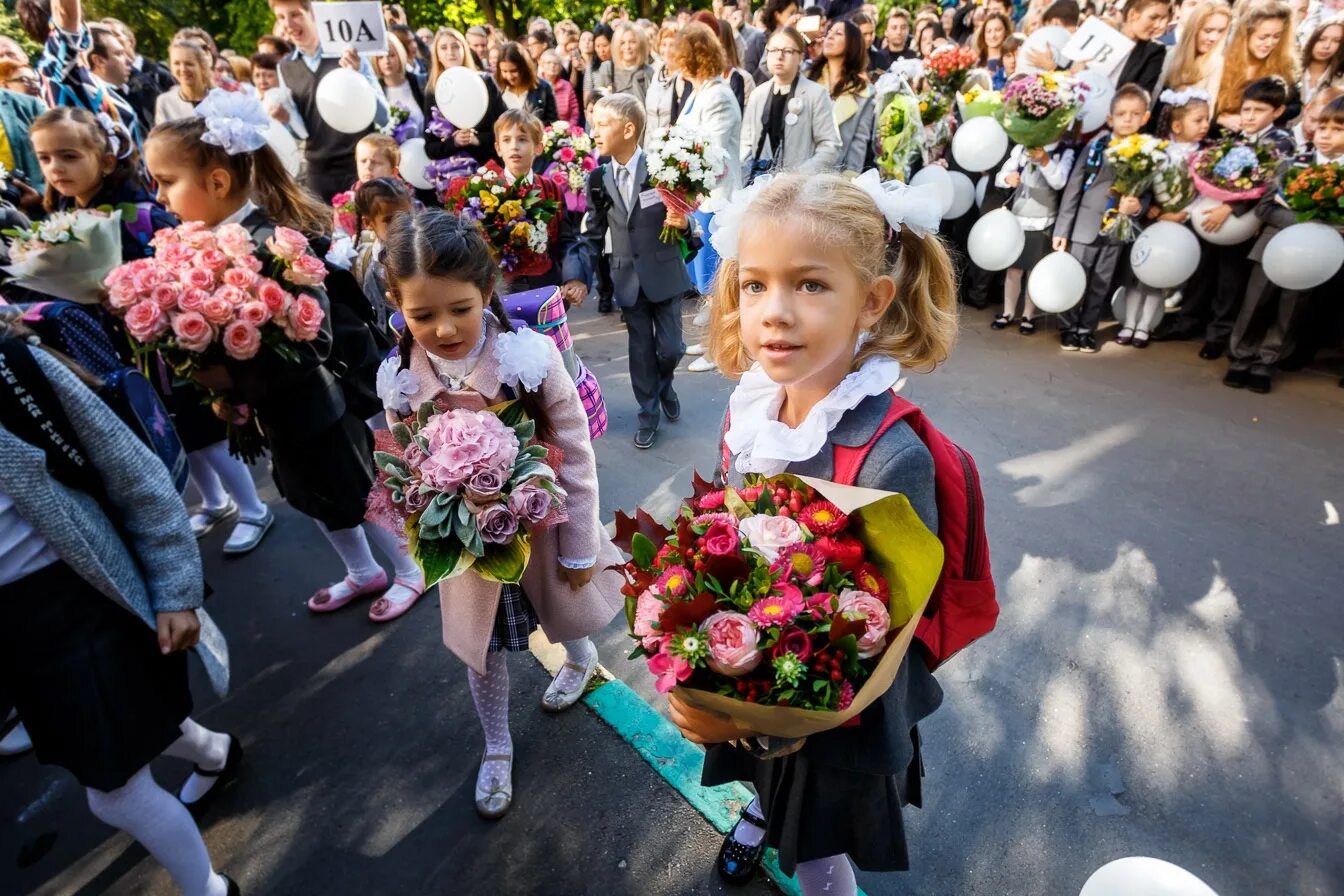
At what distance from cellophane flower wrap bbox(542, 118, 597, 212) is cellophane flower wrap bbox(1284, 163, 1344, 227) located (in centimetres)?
443

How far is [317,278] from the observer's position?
2.40 meters

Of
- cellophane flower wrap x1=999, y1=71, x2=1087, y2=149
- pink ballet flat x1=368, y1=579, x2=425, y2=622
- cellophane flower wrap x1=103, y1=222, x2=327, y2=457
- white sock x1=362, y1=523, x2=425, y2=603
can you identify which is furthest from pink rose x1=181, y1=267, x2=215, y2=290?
cellophane flower wrap x1=999, y1=71, x2=1087, y2=149

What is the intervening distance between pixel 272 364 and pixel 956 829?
108 inches

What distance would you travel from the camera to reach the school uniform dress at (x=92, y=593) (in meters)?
1.52

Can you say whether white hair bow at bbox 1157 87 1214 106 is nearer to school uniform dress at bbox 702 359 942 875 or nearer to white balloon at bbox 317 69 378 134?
school uniform dress at bbox 702 359 942 875

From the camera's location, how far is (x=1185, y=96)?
4.91 metres

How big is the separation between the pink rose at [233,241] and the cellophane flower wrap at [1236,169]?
18.5 ft

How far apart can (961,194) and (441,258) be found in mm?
5569

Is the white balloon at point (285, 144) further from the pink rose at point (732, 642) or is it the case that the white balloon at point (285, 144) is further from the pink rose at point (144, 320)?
the pink rose at point (732, 642)

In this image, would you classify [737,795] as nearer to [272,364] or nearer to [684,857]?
[684,857]

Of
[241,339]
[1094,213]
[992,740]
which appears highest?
[241,339]

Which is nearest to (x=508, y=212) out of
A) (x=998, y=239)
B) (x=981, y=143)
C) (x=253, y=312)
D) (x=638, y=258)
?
(x=638, y=258)

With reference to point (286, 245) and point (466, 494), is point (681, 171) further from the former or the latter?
point (466, 494)

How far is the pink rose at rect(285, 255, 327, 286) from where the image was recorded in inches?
92.6
